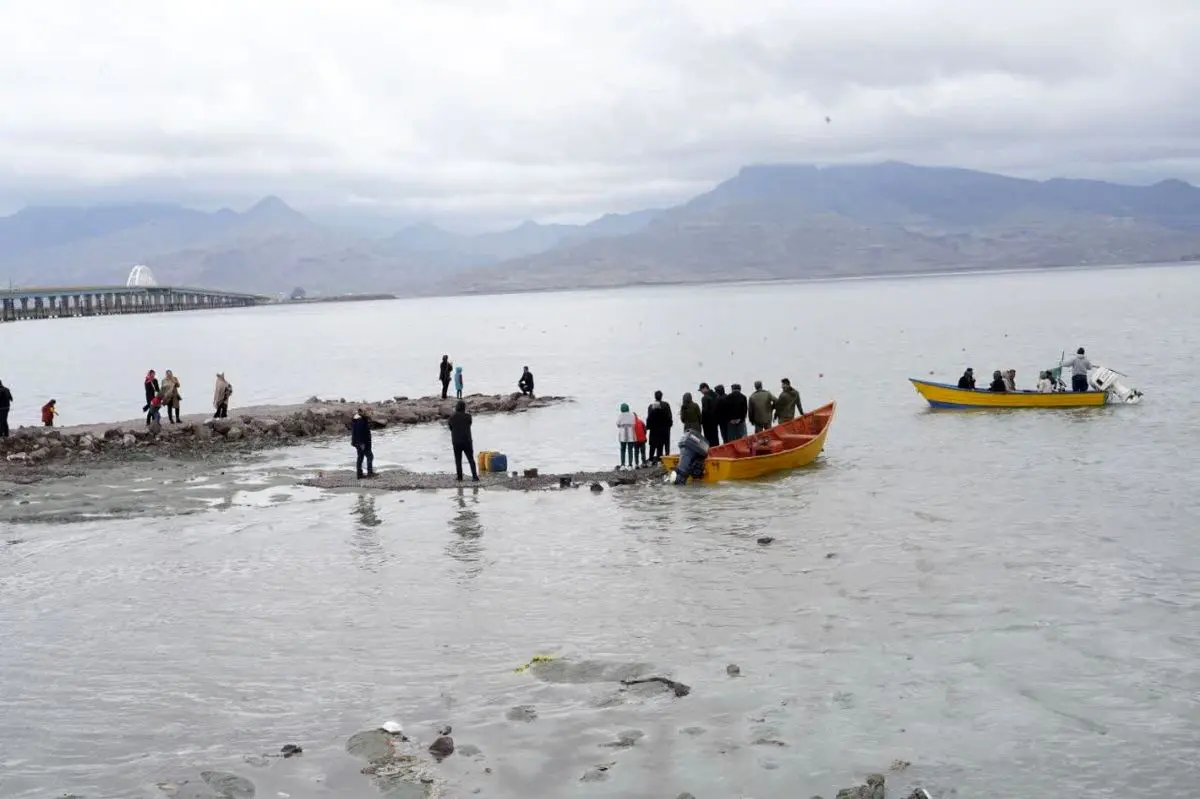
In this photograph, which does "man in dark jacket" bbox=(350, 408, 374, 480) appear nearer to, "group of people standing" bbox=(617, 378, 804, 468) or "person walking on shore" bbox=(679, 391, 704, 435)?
"group of people standing" bbox=(617, 378, 804, 468)

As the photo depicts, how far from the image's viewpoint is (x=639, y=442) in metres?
27.2

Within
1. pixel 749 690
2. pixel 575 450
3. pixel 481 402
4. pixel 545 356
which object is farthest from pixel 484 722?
pixel 545 356

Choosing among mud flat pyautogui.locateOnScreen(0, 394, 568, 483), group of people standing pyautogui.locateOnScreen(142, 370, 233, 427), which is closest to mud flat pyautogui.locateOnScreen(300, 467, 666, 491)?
mud flat pyautogui.locateOnScreen(0, 394, 568, 483)

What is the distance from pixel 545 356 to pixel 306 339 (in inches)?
2346

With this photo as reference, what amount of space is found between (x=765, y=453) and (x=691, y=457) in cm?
276

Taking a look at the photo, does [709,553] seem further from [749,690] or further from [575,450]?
[575,450]

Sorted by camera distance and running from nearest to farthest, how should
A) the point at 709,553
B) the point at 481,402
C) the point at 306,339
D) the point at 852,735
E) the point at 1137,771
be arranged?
the point at 1137,771 → the point at 852,735 → the point at 709,553 → the point at 481,402 → the point at 306,339

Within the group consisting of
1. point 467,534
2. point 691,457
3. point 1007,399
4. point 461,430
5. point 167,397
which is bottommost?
point 467,534

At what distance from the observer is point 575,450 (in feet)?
110

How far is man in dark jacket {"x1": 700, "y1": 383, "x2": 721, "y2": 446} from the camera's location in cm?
2622

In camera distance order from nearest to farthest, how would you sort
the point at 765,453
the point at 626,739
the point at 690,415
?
the point at 626,739
the point at 690,415
the point at 765,453

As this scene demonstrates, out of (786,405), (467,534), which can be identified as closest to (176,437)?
(467,534)

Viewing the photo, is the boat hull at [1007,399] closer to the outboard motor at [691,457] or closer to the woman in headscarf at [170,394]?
the outboard motor at [691,457]

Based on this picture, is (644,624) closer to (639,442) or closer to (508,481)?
(508,481)
